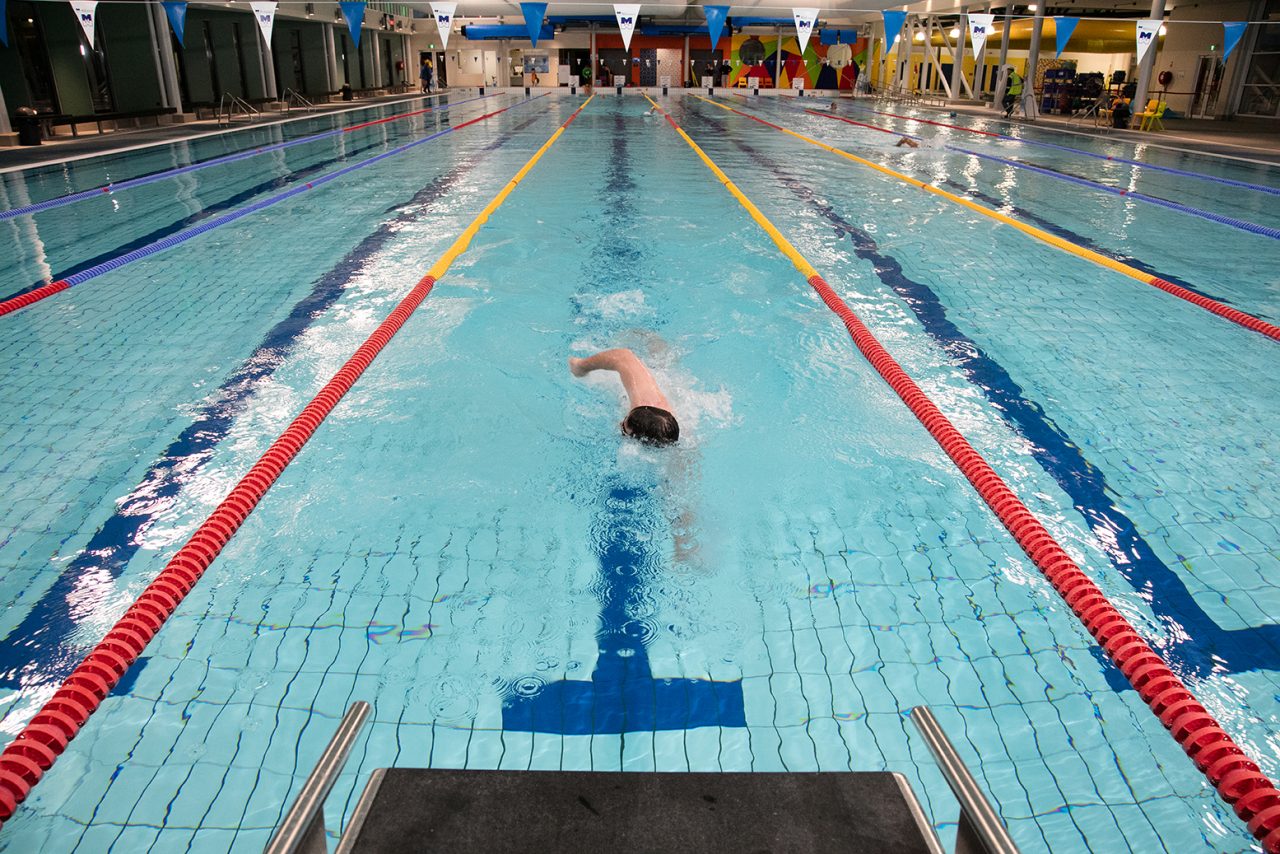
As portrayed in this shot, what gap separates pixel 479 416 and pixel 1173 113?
2433 centimetres

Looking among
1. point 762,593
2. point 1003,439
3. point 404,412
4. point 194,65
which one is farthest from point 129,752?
point 194,65

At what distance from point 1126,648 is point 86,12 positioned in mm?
15269

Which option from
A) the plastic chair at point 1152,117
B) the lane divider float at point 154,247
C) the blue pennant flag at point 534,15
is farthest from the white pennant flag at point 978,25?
the lane divider float at point 154,247

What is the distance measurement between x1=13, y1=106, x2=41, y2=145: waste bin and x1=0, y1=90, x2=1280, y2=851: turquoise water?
7805 mm

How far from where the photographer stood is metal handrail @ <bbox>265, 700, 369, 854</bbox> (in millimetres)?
805

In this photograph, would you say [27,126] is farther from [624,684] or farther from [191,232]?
[624,684]

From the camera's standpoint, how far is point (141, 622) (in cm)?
228

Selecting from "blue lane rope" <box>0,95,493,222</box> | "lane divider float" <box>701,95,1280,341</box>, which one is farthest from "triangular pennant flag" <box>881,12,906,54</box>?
"blue lane rope" <box>0,95,493,222</box>

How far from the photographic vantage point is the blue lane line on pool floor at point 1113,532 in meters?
2.28

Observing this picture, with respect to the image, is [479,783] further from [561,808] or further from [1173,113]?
[1173,113]

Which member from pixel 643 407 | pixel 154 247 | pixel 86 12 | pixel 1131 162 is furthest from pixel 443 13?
pixel 643 407

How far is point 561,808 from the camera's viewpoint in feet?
3.34

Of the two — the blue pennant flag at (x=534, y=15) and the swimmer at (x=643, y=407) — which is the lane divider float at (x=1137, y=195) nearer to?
the swimmer at (x=643, y=407)

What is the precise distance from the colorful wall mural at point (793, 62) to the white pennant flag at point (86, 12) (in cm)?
3181
